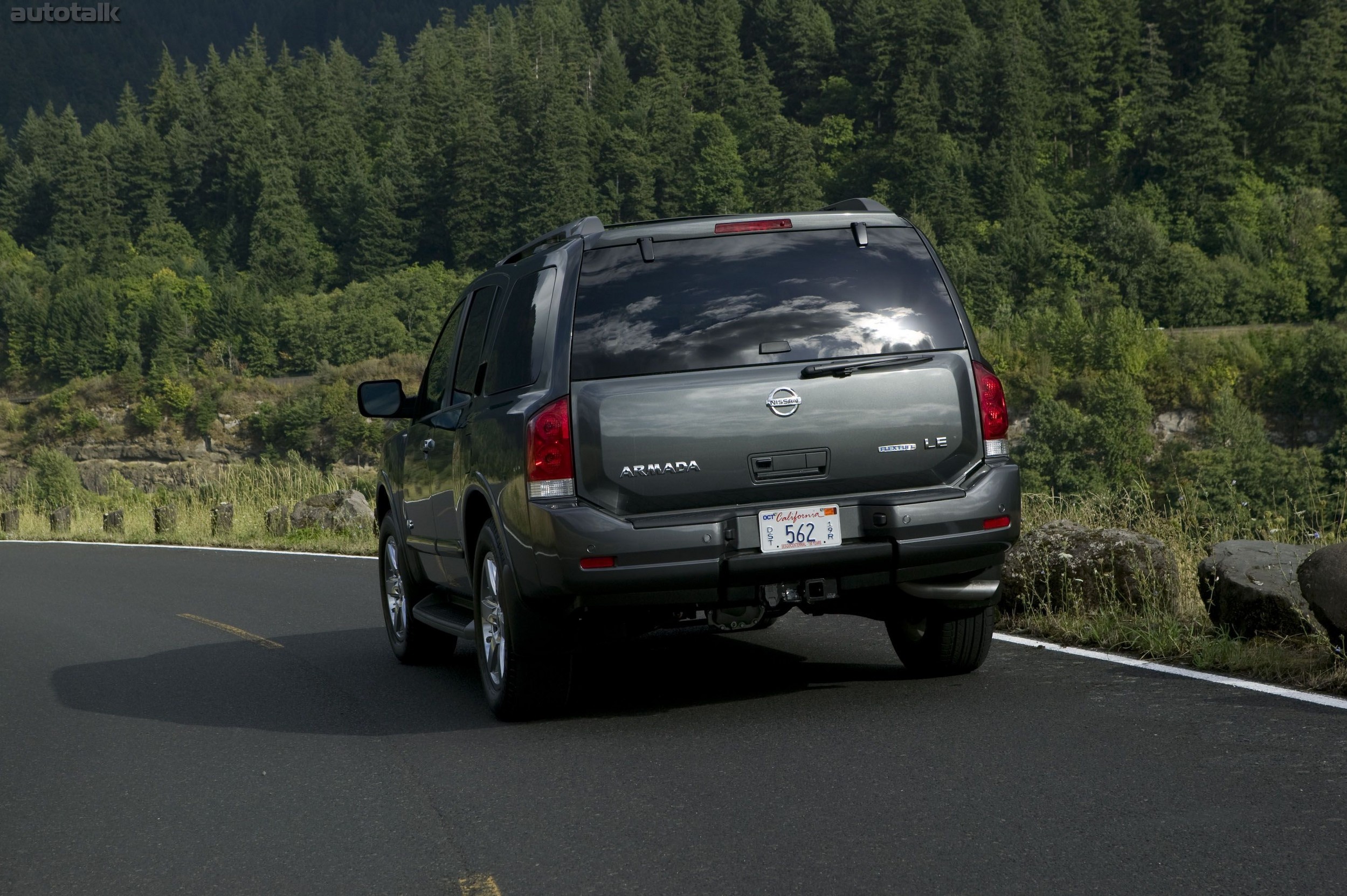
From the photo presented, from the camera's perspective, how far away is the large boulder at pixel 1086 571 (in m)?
8.93

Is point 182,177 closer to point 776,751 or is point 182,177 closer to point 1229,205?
point 1229,205

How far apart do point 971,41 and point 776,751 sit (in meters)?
162

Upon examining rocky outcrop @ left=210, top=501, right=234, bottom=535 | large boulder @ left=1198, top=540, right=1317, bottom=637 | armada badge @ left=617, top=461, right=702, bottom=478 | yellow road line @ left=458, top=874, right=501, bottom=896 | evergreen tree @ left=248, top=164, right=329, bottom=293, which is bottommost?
rocky outcrop @ left=210, top=501, right=234, bottom=535

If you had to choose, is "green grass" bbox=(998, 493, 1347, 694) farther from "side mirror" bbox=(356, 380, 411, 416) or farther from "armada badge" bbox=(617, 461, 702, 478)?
"side mirror" bbox=(356, 380, 411, 416)

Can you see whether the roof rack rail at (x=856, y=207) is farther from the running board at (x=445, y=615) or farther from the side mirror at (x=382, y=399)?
the side mirror at (x=382, y=399)

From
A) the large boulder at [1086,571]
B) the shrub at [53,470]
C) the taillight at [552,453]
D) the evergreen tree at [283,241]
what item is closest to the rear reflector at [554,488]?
the taillight at [552,453]

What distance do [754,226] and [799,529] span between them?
1423mm

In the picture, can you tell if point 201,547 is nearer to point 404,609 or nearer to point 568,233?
point 404,609


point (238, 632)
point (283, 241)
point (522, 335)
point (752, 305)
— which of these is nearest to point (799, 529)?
point (752, 305)

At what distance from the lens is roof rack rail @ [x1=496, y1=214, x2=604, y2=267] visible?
6887 millimetres

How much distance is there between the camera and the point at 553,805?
5.47 meters

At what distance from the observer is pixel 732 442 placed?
6422 millimetres

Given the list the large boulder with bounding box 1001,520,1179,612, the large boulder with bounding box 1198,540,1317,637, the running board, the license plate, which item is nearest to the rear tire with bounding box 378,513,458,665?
the running board

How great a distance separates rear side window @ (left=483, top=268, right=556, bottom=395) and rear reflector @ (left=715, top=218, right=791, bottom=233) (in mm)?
787
